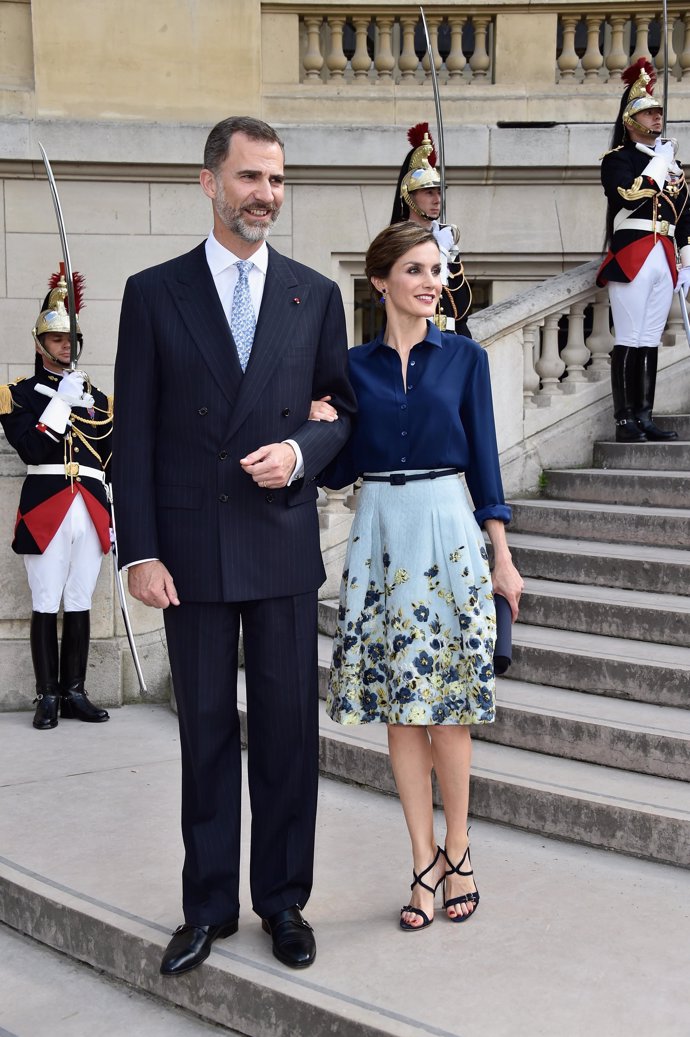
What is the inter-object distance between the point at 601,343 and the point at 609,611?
8.61 ft

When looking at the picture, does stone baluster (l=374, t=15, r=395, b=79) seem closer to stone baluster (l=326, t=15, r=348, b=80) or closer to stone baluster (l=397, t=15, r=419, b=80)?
stone baluster (l=397, t=15, r=419, b=80)

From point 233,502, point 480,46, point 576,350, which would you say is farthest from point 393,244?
point 480,46

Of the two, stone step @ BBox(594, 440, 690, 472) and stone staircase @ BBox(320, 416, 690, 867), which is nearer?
stone staircase @ BBox(320, 416, 690, 867)

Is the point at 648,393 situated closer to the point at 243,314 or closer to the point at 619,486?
the point at 619,486

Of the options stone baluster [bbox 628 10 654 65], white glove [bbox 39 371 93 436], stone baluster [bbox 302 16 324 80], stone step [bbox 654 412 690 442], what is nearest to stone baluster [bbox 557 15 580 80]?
stone baluster [bbox 628 10 654 65]

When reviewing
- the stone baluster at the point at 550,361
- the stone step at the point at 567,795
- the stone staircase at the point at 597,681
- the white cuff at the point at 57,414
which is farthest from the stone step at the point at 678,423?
the white cuff at the point at 57,414

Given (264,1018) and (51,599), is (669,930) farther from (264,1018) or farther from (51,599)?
(51,599)

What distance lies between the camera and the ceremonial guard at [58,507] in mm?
6059

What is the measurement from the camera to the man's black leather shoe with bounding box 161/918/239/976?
3.39 metres

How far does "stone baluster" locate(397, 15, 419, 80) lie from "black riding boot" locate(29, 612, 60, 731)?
5.92 m

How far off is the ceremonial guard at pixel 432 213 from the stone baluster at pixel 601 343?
102 cm

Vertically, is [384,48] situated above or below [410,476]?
above

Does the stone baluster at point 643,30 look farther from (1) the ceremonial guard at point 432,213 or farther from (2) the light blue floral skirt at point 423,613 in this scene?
(2) the light blue floral skirt at point 423,613

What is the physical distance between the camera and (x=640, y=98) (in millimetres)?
7094
